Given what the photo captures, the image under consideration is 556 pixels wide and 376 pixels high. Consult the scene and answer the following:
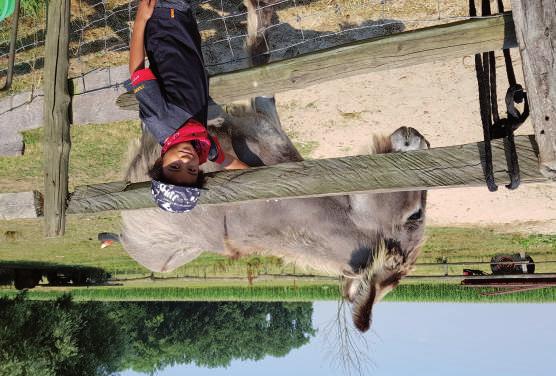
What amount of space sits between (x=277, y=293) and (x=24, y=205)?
→ 595 cm

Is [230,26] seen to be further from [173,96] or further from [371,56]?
[371,56]

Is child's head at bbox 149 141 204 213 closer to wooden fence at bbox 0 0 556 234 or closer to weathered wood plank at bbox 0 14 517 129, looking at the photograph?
wooden fence at bbox 0 0 556 234

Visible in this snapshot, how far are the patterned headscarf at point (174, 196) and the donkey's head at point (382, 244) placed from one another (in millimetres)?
1279

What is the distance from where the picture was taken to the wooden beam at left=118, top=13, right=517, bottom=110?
103 inches

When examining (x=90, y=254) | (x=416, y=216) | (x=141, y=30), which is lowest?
(x=416, y=216)

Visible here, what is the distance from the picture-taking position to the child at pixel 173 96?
116 inches

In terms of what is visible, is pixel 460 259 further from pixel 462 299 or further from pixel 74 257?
pixel 74 257

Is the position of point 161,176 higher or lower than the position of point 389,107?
lower

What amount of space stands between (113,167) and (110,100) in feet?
9.85

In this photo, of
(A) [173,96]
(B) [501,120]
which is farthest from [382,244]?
(A) [173,96]

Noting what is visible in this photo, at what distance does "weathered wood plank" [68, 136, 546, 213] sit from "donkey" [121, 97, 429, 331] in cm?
82

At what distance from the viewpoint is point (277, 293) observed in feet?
33.1

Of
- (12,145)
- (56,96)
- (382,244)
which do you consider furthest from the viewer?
(12,145)

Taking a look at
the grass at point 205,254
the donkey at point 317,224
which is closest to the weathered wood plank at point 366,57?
the donkey at point 317,224
